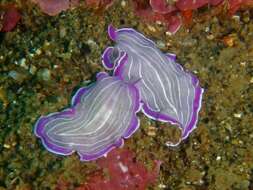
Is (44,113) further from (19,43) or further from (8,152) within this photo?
(19,43)

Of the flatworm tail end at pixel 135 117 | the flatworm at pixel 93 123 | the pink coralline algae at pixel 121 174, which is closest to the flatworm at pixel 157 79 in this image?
the flatworm tail end at pixel 135 117

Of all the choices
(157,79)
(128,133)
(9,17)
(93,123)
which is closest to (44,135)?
(93,123)

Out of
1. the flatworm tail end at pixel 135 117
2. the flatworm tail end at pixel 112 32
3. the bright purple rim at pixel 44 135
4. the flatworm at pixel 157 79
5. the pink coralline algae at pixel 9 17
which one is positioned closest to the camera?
the bright purple rim at pixel 44 135

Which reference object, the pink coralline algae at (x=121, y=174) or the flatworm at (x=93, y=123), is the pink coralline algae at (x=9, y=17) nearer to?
the flatworm at (x=93, y=123)

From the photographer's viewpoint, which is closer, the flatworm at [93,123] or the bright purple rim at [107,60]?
the flatworm at [93,123]

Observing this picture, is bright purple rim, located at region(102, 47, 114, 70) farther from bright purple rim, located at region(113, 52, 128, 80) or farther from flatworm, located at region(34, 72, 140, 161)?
flatworm, located at region(34, 72, 140, 161)

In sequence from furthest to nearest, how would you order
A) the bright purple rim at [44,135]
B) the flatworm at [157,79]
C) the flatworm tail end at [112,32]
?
the flatworm tail end at [112,32] → the flatworm at [157,79] → the bright purple rim at [44,135]
